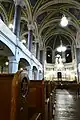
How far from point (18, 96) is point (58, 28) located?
24.2 meters

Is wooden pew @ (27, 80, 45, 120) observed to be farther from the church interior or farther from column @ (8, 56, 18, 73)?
column @ (8, 56, 18, 73)

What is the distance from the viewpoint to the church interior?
979mm

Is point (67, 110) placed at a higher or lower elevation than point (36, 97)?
lower

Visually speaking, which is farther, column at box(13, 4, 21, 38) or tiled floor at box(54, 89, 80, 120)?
column at box(13, 4, 21, 38)

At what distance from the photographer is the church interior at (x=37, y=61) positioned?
3.21ft

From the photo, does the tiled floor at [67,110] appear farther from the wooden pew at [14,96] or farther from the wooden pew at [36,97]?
the wooden pew at [14,96]

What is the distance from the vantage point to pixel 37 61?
16.7 meters

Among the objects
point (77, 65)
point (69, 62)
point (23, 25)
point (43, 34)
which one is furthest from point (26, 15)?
point (69, 62)

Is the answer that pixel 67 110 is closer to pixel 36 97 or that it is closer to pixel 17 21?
pixel 36 97

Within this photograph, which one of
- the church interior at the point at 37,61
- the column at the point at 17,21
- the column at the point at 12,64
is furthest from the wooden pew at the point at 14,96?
the column at the point at 17,21

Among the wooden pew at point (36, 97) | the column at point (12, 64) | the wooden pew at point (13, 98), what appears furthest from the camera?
the column at point (12, 64)

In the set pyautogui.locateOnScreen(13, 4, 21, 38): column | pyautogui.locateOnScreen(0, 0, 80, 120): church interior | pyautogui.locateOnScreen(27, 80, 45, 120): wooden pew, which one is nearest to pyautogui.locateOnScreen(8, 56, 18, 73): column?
pyautogui.locateOnScreen(0, 0, 80, 120): church interior

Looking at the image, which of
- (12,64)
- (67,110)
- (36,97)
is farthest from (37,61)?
(36,97)

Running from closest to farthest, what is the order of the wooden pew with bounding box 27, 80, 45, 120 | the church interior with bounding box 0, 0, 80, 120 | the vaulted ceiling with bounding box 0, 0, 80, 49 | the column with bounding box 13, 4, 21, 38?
the church interior with bounding box 0, 0, 80, 120, the wooden pew with bounding box 27, 80, 45, 120, the column with bounding box 13, 4, 21, 38, the vaulted ceiling with bounding box 0, 0, 80, 49
